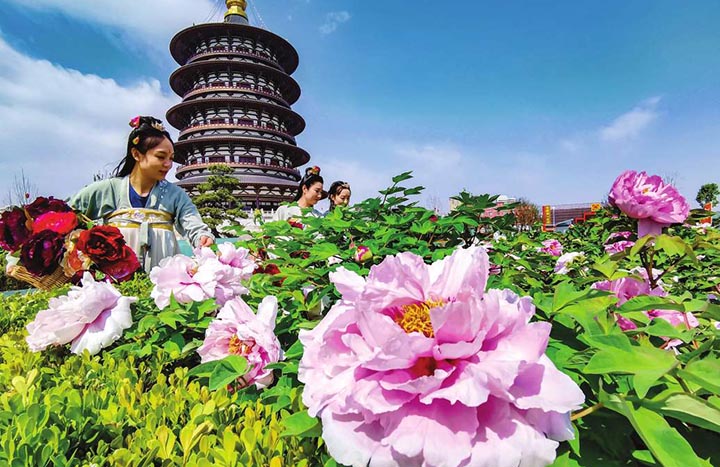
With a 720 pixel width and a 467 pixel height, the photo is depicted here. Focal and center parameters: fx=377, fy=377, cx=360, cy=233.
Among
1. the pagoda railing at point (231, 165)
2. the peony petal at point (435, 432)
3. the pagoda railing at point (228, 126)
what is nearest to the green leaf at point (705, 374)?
the peony petal at point (435, 432)

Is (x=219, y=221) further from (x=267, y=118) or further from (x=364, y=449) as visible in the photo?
(x=364, y=449)

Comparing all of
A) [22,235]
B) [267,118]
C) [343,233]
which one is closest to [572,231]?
[343,233]

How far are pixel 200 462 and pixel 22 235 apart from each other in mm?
1539

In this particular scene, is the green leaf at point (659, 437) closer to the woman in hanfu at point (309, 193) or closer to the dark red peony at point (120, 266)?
the dark red peony at point (120, 266)

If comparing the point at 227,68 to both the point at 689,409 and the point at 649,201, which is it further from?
the point at 689,409

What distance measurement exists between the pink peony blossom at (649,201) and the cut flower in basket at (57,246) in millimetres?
1671

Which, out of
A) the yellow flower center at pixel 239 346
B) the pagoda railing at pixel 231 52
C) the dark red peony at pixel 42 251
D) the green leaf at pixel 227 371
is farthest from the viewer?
the pagoda railing at pixel 231 52

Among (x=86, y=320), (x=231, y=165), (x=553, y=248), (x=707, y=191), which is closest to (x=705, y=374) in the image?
(x=86, y=320)

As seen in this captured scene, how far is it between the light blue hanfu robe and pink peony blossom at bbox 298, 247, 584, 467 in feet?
6.95

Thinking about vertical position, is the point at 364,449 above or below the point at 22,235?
below

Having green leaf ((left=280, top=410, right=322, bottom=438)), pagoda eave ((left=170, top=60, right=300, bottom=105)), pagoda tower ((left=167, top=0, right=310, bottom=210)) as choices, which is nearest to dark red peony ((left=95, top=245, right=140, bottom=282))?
green leaf ((left=280, top=410, right=322, bottom=438))

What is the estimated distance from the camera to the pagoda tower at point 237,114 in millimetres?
26109

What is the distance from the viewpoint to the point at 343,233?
139 cm

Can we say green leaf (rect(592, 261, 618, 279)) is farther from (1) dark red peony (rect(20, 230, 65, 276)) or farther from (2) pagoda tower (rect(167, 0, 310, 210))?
(2) pagoda tower (rect(167, 0, 310, 210))
